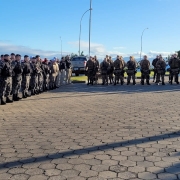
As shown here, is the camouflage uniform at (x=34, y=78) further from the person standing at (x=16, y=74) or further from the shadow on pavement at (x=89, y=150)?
the shadow on pavement at (x=89, y=150)

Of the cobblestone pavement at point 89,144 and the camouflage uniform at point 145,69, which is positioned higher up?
the camouflage uniform at point 145,69

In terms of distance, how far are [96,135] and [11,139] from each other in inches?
71.2

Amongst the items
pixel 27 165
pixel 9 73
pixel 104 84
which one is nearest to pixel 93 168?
pixel 27 165

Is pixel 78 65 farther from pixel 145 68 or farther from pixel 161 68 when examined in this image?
pixel 161 68

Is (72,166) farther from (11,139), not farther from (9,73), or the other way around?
(9,73)

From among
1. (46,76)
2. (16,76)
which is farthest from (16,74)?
(46,76)

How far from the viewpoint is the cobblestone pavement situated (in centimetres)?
415

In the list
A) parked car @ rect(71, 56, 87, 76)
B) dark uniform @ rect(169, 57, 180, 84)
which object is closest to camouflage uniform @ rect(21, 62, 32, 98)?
dark uniform @ rect(169, 57, 180, 84)

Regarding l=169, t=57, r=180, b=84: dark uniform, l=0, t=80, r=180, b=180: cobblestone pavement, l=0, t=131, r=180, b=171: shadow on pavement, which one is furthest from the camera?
l=169, t=57, r=180, b=84: dark uniform

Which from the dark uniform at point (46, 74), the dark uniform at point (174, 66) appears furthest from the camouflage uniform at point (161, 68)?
the dark uniform at point (46, 74)

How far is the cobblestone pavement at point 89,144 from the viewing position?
13.6 feet

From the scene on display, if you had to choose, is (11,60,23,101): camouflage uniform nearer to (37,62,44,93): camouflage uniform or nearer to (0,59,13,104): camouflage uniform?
(0,59,13,104): camouflage uniform

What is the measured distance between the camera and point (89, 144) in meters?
5.50

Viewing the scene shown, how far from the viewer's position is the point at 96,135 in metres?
6.17
